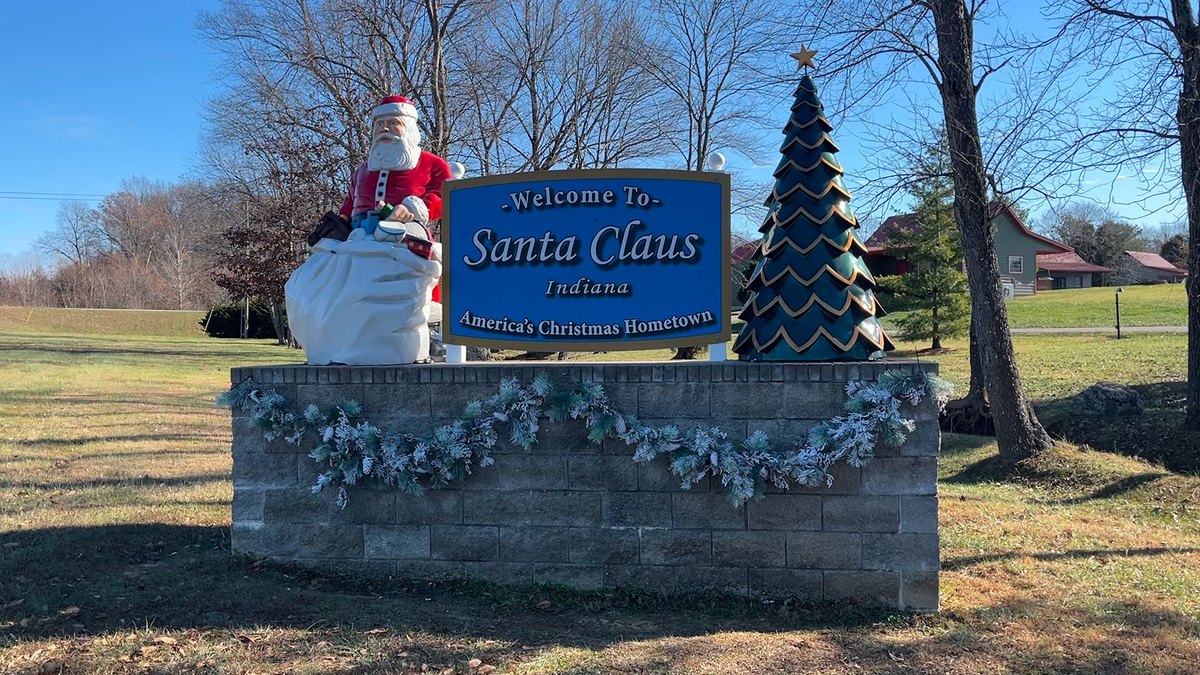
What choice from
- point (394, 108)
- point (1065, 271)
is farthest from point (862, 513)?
point (1065, 271)

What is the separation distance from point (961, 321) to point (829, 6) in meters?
16.9

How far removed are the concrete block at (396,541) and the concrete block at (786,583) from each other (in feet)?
6.15

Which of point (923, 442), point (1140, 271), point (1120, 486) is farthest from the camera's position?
point (1140, 271)

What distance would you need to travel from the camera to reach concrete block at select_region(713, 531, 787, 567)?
14.6 feet

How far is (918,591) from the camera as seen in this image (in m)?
4.33

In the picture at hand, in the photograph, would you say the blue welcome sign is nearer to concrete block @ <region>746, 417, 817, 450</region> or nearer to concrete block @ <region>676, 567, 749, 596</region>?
concrete block @ <region>746, 417, 817, 450</region>

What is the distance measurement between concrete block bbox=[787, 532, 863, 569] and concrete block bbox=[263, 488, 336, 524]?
266 centimetres

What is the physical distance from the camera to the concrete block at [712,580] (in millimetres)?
4469

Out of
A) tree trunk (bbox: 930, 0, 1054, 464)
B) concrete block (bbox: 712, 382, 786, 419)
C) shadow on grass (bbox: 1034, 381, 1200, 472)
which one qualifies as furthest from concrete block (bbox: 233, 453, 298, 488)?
shadow on grass (bbox: 1034, 381, 1200, 472)

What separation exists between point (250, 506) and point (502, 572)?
1.57m

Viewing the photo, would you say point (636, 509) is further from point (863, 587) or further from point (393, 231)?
point (393, 231)

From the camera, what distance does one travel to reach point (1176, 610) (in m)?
4.52

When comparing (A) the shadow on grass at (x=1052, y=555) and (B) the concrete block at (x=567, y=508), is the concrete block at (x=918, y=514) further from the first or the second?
(B) the concrete block at (x=567, y=508)

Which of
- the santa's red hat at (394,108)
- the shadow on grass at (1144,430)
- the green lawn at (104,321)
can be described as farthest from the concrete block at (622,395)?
the green lawn at (104,321)
